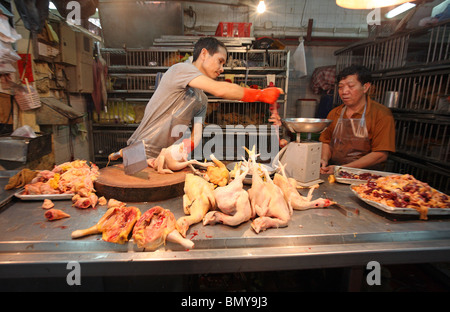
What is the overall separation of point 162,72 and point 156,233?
5.37 m

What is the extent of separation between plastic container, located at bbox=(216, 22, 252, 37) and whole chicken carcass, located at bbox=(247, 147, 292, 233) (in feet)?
17.7

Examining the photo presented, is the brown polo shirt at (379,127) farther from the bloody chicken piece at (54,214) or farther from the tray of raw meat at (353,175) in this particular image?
the bloody chicken piece at (54,214)

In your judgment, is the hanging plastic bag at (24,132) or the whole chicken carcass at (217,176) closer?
the whole chicken carcass at (217,176)

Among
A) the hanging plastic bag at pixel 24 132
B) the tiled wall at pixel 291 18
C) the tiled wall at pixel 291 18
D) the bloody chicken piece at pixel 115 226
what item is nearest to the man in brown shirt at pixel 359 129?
the bloody chicken piece at pixel 115 226

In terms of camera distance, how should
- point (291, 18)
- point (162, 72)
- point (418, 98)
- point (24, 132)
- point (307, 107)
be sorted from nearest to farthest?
point (24, 132), point (418, 98), point (162, 72), point (307, 107), point (291, 18)

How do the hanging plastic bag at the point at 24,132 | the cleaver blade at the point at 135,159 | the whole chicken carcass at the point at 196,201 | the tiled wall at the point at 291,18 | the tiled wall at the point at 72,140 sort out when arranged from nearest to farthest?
the whole chicken carcass at the point at 196,201, the cleaver blade at the point at 135,159, the hanging plastic bag at the point at 24,132, the tiled wall at the point at 72,140, the tiled wall at the point at 291,18

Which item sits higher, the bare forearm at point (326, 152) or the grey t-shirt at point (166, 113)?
the grey t-shirt at point (166, 113)

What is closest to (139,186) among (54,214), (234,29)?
(54,214)

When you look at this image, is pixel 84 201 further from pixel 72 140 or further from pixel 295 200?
pixel 72 140

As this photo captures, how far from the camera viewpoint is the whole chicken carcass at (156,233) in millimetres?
1389

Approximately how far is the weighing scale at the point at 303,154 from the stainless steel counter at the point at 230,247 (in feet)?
2.04

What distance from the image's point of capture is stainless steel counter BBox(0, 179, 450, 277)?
1.37 metres

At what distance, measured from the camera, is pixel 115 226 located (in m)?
1.50
